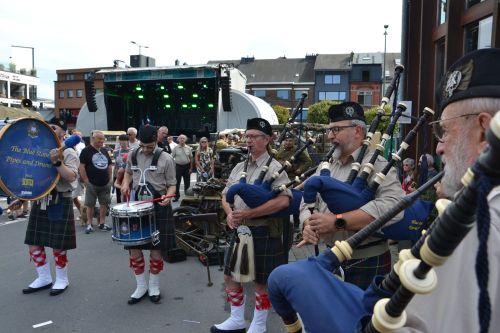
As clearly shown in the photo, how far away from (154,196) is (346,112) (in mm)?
2238

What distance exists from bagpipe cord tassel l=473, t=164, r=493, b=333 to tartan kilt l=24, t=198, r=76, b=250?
4.19m

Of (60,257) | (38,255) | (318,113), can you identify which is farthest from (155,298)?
(318,113)

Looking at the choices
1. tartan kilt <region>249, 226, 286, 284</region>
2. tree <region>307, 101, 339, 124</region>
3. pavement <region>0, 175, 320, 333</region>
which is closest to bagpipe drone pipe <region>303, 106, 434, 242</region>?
tartan kilt <region>249, 226, 286, 284</region>

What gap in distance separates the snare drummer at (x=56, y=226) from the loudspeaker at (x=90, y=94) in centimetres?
1505

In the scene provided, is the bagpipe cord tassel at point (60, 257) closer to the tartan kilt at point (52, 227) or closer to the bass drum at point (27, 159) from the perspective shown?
the tartan kilt at point (52, 227)

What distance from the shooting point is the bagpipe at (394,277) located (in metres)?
A: 0.58

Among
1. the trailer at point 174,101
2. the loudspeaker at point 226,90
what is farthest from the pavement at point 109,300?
the trailer at point 174,101

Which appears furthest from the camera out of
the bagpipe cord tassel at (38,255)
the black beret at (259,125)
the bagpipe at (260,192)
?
the bagpipe cord tassel at (38,255)

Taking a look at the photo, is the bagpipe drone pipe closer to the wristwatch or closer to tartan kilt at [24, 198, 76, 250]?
the wristwatch

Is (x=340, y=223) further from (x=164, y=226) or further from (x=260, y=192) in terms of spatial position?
(x=164, y=226)

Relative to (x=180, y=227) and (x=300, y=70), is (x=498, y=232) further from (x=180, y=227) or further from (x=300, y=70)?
(x=300, y=70)

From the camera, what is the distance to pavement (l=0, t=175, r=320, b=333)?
3.45 meters

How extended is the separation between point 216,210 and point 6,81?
166 ft

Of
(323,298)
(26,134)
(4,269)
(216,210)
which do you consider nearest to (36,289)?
(4,269)
